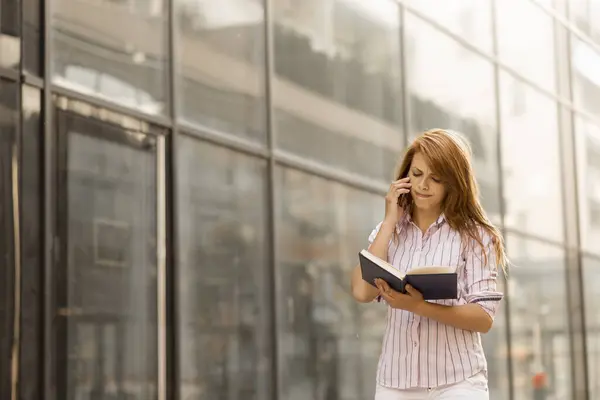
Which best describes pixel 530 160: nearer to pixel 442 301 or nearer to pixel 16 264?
pixel 16 264

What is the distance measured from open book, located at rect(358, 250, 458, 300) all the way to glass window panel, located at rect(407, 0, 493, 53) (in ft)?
28.8

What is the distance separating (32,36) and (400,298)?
11.0 feet

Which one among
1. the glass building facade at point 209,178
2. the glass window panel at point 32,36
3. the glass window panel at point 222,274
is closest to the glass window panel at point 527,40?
the glass building facade at point 209,178

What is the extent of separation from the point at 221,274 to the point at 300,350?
1.49 meters

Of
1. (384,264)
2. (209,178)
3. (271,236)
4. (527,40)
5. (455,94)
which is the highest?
(527,40)

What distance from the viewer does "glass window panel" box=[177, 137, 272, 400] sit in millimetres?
8242

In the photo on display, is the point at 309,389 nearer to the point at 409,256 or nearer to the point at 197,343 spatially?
the point at 197,343

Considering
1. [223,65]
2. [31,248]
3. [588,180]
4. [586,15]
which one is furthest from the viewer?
[586,15]

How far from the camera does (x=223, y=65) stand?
8945 mm

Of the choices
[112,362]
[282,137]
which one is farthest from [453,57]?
[112,362]

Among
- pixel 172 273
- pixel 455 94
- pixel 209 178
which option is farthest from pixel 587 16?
pixel 172 273

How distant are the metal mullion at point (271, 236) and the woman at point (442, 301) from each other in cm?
471

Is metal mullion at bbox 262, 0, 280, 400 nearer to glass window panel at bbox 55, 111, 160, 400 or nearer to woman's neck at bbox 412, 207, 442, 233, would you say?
glass window panel at bbox 55, 111, 160, 400

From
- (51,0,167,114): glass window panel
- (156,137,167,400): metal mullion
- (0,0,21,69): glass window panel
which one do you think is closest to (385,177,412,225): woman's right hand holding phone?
(0,0,21,69): glass window panel
